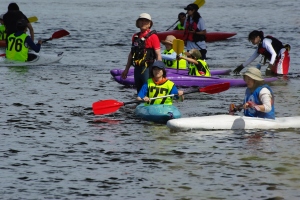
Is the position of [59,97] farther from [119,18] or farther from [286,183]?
[119,18]

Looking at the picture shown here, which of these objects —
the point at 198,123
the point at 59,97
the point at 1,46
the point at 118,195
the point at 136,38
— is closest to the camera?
the point at 118,195

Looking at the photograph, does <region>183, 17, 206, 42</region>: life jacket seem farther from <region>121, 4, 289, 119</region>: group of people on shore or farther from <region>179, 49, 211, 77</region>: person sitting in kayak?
<region>179, 49, 211, 77</region>: person sitting in kayak

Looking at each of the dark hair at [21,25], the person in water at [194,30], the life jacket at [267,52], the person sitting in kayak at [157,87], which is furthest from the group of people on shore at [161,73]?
the dark hair at [21,25]

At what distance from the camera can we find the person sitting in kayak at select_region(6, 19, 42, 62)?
19.1m

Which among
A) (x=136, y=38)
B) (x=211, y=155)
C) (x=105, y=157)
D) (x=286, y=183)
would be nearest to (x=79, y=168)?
(x=105, y=157)

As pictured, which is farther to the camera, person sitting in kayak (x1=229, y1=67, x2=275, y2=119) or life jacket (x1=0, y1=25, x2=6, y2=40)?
life jacket (x1=0, y1=25, x2=6, y2=40)

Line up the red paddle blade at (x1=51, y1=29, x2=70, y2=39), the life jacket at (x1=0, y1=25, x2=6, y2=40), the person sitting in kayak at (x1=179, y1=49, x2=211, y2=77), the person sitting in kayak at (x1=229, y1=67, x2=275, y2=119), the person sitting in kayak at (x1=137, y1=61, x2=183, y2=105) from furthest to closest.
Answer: the life jacket at (x1=0, y1=25, x2=6, y2=40)
the red paddle blade at (x1=51, y1=29, x2=70, y2=39)
the person sitting in kayak at (x1=179, y1=49, x2=211, y2=77)
the person sitting in kayak at (x1=137, y1=61, x2=183, y2=105)
the person sitting in kayak at (x1=229, y1=67, x2=275, y2=119)

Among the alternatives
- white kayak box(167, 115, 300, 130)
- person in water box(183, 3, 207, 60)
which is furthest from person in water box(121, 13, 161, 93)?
person in water box(183, 3, 207, 60)

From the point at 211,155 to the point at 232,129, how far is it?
1.39 meters

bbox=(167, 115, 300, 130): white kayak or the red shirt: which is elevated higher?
the red shirt

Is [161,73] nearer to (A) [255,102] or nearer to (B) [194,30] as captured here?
(A) [255,102]

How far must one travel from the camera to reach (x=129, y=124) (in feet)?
41.7

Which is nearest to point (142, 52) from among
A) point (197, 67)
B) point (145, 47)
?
point (145, 47)

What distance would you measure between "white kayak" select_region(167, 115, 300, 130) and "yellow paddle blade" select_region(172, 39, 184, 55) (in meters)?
4.15
